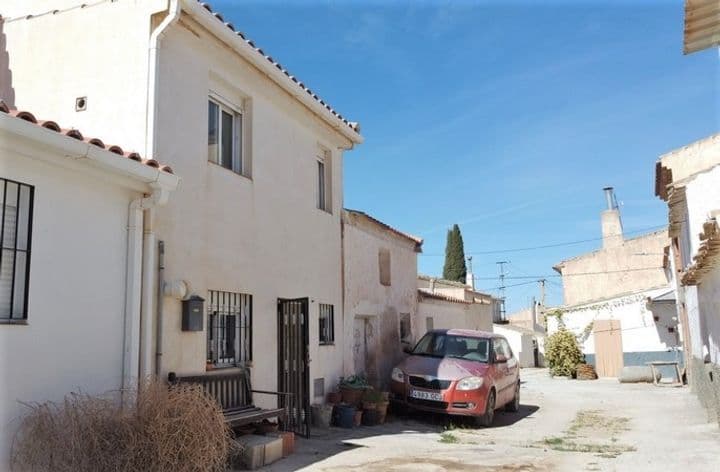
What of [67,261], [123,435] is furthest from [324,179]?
[123,435]

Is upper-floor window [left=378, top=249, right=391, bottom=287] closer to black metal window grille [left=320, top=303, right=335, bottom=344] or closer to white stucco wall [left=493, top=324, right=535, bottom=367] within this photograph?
black metal window grille [left=320, top=303, right=335, bottom=344]

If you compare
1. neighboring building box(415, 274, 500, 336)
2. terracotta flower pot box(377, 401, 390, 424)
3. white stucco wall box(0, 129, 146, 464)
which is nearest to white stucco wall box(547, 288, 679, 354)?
neighboring building box(415, 274, 500, 336)

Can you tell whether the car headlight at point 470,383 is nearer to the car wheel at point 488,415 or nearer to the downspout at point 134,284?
the car wheel at point 488,415

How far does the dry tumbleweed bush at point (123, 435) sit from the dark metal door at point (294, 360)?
12.8ft

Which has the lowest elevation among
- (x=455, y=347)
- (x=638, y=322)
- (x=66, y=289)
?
(x=455, y=347)

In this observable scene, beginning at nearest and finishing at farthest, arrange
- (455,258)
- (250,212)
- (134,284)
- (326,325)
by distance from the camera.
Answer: (134,284) → (250,212) → (326,325) → (455,258)

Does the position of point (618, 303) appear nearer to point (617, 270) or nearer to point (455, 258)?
point (617, 270)

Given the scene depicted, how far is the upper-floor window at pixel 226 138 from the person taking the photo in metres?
9.22

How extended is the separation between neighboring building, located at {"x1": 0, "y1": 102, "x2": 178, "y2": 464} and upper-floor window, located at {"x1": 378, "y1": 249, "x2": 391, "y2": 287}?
333 inches

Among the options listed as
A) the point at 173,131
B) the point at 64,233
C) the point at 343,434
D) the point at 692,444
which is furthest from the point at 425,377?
the point at 64,233

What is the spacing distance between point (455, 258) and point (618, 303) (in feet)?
71.6

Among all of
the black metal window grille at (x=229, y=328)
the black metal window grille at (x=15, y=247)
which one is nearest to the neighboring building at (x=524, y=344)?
the black metal window grille at (x=229, y=328)

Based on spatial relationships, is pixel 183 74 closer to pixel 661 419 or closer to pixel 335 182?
pixel 335 182

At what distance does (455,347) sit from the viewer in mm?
13266
